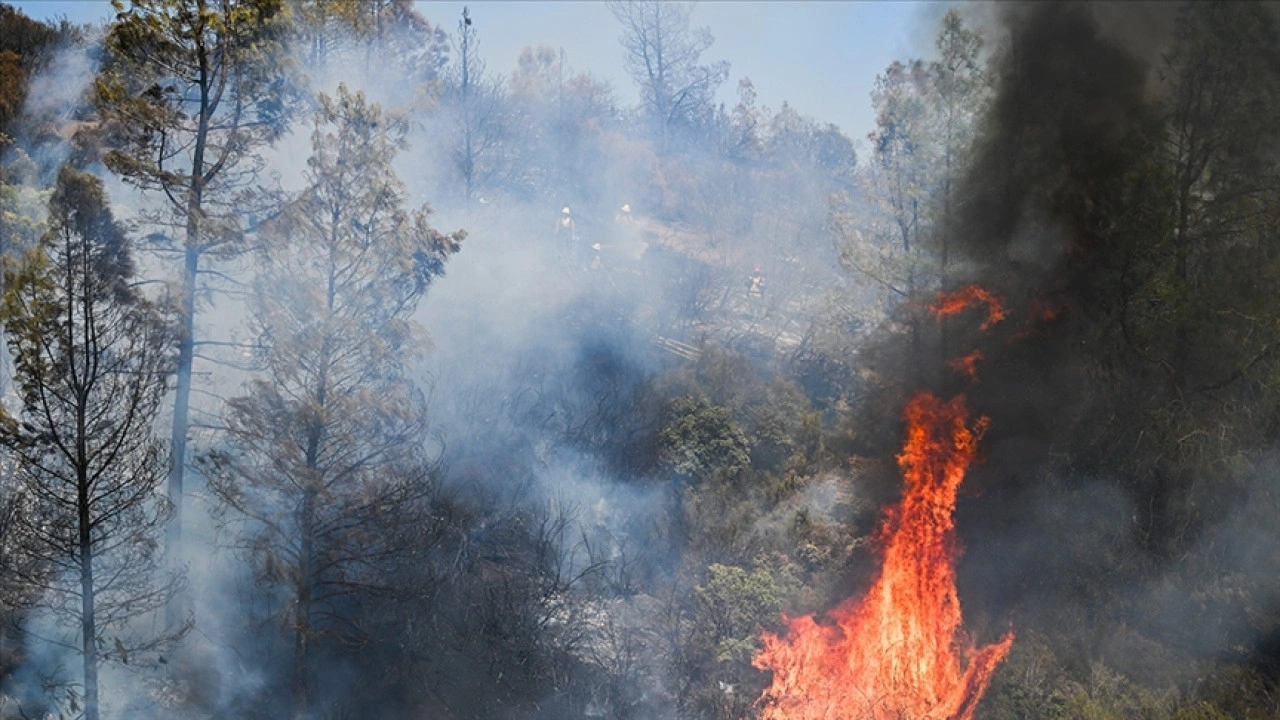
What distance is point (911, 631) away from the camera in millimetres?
15016

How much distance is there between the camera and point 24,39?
90.4 feet

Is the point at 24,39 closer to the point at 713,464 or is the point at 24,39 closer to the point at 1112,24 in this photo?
the point at 713,464

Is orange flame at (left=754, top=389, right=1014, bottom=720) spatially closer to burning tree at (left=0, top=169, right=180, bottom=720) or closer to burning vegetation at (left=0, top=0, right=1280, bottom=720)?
burning vegetation at (left=0, top=0, right=1280, bottom=720)

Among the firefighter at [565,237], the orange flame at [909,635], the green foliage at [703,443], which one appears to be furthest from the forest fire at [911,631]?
the firefighter at [565,237]

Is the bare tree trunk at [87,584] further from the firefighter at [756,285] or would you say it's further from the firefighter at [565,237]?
the firefighter at [756,285]

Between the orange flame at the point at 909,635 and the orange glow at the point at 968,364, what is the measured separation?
0.57 m

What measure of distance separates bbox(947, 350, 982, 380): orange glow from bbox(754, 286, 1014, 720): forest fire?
2 cm

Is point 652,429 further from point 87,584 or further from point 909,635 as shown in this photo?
point 87,584

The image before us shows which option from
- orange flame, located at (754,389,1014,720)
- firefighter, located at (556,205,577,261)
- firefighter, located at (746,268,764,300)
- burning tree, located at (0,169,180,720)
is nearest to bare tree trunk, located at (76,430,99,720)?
burning tree, located at (0,169,180,720)

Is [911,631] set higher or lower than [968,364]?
lower

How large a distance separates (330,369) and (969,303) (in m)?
11.5

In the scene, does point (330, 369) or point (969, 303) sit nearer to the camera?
point (330, 369)

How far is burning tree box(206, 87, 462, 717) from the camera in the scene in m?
12.6

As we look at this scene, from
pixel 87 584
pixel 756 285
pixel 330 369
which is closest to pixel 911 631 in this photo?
pixel 330 369
